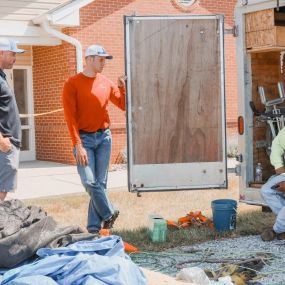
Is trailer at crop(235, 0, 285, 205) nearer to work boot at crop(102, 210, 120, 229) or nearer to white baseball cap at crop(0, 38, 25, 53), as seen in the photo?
work boot at crop(102, 210, 120, 229)

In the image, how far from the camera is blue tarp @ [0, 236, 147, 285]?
14.2ft

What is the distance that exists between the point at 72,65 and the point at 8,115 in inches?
310

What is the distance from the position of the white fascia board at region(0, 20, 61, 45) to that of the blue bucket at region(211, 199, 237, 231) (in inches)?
299

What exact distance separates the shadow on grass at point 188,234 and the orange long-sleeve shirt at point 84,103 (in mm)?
1242

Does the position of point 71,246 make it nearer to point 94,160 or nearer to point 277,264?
point 277,264

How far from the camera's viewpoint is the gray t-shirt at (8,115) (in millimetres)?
6488

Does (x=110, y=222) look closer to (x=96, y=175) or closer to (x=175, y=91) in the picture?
(x=96, y=175)

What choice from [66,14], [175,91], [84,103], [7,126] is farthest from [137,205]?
[66,14]

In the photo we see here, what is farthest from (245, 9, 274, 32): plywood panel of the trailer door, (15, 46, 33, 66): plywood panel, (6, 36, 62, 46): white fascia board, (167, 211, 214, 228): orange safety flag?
(15, 46, 33, 66): plywood panel

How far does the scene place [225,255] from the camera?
21.2 ft

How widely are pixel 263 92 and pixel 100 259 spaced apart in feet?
14.3

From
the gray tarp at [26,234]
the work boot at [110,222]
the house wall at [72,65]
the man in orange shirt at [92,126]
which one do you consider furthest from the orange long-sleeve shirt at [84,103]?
the house wall at [72,65]

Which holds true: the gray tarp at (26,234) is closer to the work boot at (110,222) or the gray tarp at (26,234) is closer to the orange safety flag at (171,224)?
the work boot at (110,222)

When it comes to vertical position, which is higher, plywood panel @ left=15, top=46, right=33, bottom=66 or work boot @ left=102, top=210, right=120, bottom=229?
plywood panel @ left=15, top=46, right=33, bottom=66
